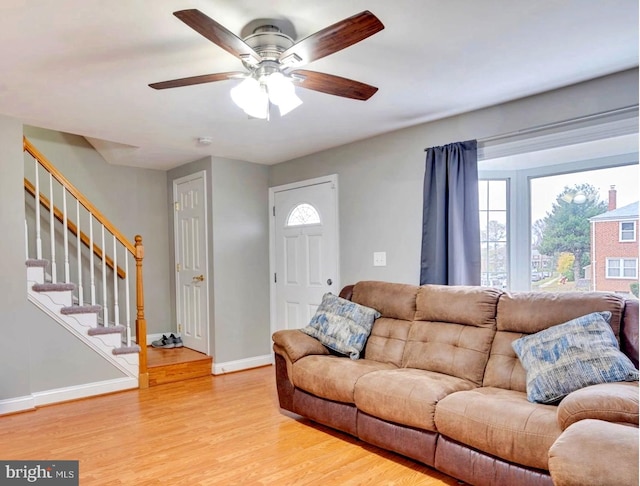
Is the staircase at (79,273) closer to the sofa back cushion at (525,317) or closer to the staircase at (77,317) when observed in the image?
the staircase at (77,317)

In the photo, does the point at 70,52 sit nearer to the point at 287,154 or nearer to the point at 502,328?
the point at 287,154

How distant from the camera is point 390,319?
338 centimetres

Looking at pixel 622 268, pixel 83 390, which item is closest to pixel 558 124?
pixel 622 268

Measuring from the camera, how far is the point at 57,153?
477 cm

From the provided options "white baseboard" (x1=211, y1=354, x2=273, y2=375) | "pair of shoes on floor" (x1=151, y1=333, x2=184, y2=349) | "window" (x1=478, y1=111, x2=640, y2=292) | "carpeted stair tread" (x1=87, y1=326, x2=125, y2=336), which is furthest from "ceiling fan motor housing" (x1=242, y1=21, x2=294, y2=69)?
"pair of shoes on floor" (x1=151, y1=333, x2=184, y2=349)

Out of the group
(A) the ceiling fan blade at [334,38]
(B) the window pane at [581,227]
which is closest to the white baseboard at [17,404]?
(A) the ceiling fan blade at [334,38]

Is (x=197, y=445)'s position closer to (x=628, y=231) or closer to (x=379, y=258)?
(x=379, y=258)

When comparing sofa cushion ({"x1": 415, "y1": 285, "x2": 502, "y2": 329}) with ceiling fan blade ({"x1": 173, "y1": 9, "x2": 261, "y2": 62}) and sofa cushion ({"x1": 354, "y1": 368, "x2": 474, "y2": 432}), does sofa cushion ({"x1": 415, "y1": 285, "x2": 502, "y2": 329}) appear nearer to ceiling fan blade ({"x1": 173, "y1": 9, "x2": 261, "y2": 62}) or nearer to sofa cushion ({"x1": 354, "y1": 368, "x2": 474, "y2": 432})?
sofa cushion ({"x1": 354, "y1": 368, "x2": 474, "y2": 432})

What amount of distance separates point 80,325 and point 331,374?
2370 mm

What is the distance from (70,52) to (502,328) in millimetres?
2934

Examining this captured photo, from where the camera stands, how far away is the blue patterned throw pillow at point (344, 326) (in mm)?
3262

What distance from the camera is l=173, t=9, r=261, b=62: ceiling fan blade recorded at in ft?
5.17

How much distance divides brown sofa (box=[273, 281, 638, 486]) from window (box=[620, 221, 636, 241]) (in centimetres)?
74

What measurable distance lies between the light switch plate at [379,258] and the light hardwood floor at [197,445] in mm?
1525
